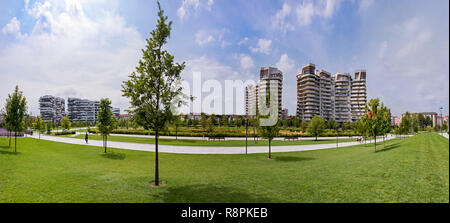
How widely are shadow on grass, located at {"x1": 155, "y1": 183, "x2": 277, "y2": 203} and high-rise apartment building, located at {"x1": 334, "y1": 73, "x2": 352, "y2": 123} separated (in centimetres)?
11660

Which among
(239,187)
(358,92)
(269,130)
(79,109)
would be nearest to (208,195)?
(239,187)

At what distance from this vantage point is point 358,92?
10900cm

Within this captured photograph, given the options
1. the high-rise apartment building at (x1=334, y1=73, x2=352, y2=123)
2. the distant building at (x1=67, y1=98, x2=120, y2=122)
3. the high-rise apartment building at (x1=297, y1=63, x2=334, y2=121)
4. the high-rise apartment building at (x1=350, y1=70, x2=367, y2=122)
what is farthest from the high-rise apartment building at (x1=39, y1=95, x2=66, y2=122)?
the high-rise apartment building at (x1=350, y1=70, x2=367, y2=122)

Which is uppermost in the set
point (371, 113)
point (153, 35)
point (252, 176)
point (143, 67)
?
point (153, 35)

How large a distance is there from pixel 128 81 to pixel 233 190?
712cm

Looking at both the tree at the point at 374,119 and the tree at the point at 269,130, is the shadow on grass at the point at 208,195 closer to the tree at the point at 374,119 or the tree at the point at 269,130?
the tree at the point at 269,130

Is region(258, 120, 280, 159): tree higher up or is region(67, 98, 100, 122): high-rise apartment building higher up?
region(67, 98, 100, 122): high-rise apartment building

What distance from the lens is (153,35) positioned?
895 centimetres

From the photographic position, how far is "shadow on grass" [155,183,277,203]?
21.6ft

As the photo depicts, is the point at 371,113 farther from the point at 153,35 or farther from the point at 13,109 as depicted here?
the point at 13,109

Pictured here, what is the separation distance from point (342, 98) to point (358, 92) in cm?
1258

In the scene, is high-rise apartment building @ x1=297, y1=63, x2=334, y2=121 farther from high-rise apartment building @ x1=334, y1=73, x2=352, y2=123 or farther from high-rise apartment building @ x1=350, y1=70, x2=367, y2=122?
high-rise apartment building @ x1=350, y1=70, x2=367, y2=122
